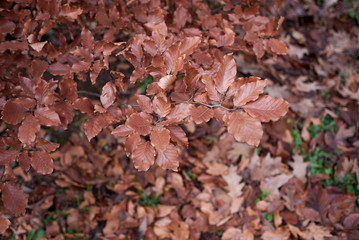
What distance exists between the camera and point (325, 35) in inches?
104

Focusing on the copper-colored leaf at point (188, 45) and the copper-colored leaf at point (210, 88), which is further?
the copper-colored leaf at point (188, 45)

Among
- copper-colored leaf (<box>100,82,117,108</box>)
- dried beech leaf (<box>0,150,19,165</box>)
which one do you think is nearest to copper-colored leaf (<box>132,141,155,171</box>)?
copper-colored leaf (<box>100,82,117,108</box>)

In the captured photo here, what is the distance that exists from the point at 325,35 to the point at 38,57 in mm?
2391

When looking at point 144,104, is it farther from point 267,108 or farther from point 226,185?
point 226,185

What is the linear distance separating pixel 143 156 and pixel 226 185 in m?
1.18

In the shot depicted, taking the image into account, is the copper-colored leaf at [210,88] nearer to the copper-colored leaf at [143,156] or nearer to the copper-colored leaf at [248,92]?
the copper-colored leaf at [248,92]

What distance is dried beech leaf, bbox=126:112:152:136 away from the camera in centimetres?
90

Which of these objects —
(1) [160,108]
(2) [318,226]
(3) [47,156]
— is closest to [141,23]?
(1) [160,108]

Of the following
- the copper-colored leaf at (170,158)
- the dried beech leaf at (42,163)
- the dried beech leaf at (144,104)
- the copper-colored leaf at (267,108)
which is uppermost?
the copper-colored leaf at (267,108)

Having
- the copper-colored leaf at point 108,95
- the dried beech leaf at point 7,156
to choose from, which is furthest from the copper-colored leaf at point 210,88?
the dried beech leaf at point 7,156

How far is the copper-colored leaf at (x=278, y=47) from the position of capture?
3.93ft

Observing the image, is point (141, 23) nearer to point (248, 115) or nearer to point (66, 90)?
point (66, 90)

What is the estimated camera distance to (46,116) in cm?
99

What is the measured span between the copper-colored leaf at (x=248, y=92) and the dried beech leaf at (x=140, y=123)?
274 mm
